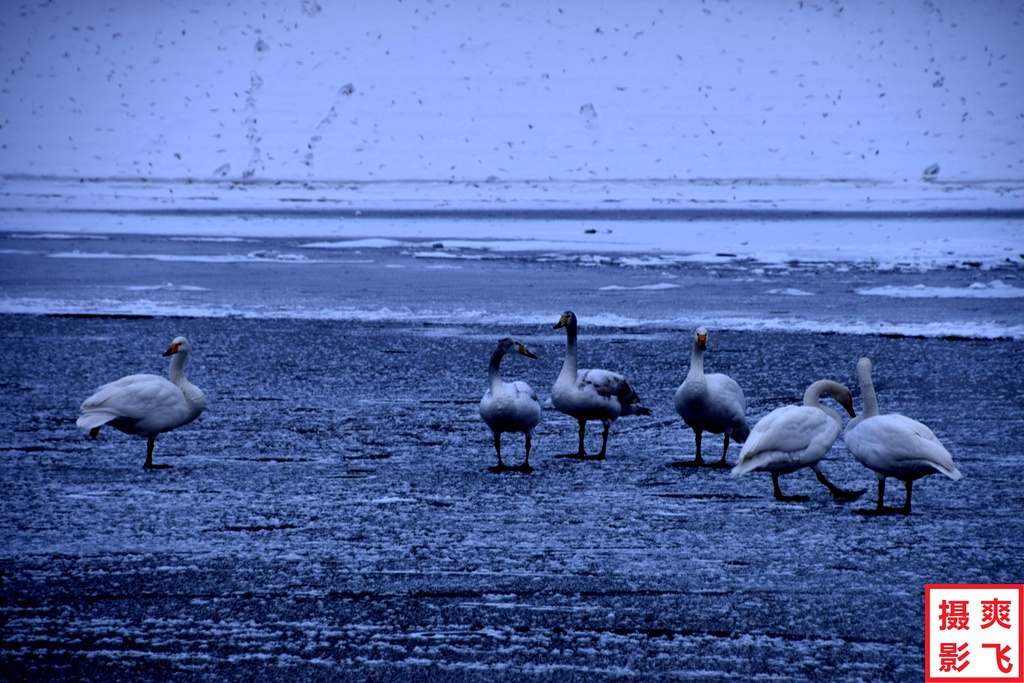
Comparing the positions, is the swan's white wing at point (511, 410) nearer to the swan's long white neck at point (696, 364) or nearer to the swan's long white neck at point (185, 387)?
the swan's long white neck at point (696, 364)

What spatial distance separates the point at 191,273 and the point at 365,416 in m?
11.0

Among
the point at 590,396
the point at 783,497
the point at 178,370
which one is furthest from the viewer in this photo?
the point at 178,370

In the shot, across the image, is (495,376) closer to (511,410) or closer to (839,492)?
(511,410)

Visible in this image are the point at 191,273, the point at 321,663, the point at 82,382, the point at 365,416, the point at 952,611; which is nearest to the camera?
the point at 321,663

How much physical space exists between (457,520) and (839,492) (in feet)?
6.74

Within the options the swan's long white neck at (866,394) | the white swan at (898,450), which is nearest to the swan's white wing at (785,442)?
the white swan at (898,450)

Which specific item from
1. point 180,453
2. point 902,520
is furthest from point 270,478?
point 902,520

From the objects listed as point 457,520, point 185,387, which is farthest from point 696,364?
point 185,387

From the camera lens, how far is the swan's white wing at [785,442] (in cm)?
603

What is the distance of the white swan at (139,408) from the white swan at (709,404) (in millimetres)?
3023

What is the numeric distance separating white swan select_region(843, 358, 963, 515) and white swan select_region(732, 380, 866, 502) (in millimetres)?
159

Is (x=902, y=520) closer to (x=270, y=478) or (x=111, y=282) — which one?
(x=270, y=478)

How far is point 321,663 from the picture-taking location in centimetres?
410

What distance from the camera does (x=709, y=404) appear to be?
23.1 ft
